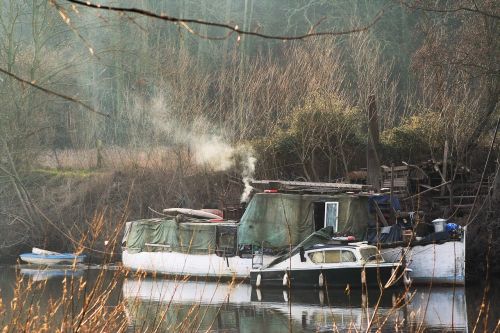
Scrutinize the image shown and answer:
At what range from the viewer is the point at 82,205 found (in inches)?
1403

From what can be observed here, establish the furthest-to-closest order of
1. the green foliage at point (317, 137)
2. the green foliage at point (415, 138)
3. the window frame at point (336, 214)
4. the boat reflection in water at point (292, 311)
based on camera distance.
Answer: the green foliage at point (317, 137)
the green foliage at point (415, 138)
the window frame at point (336, 214)
the boat reflection in water at point (292, 311)

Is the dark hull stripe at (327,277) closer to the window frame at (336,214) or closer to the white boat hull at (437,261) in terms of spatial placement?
the white boat hull at (437,261)

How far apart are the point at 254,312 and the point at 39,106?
695 inches

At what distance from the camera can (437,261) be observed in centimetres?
2517

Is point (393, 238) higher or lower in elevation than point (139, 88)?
lower

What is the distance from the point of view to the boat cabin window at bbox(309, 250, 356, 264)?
2483 centimetres

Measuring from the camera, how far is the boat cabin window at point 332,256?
24828 mm

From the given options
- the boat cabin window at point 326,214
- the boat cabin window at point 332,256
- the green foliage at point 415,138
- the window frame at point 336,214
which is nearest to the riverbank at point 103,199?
the green foliage at point 415,138

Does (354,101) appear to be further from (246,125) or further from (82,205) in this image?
(82,205)

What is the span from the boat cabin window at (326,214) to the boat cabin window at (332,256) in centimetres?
256

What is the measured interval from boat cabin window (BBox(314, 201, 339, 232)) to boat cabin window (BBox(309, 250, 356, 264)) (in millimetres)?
2558

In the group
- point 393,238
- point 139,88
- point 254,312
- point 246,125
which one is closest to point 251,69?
point 246,125

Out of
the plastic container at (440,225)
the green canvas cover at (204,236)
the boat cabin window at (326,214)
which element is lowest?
the green canvas cover at (204,236)

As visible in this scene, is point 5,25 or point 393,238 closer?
point 393,238
